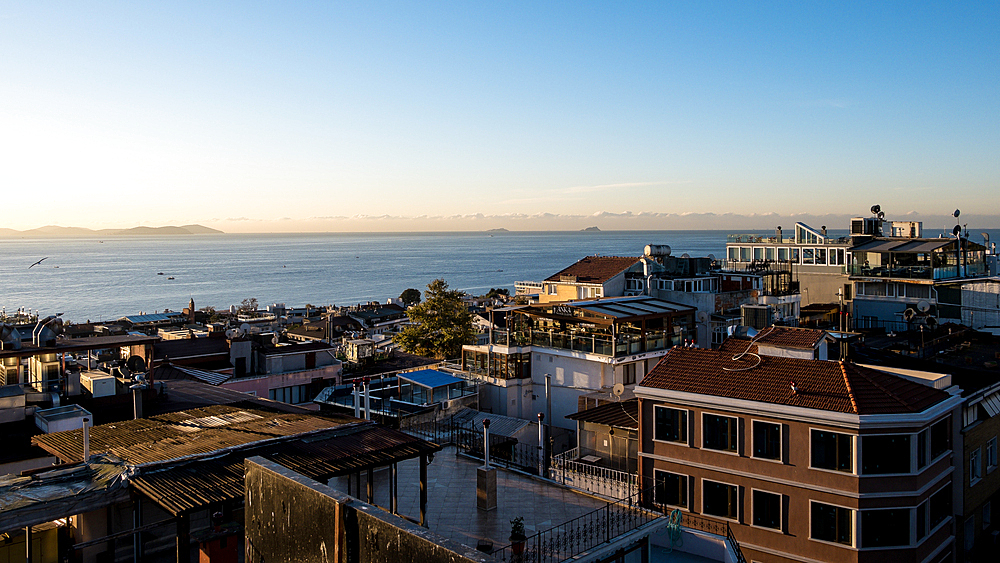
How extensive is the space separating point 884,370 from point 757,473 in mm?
4936

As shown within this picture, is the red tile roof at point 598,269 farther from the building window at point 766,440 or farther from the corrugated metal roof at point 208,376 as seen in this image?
the building window at point 766,440

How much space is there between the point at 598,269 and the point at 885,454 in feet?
89.1

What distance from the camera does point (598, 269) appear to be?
144ft

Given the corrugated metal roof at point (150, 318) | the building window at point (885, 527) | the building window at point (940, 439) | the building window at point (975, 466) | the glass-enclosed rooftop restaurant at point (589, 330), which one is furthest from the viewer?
the corrugated metal roof at point (150, 318)

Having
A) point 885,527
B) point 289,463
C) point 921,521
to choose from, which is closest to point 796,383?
point 885,527

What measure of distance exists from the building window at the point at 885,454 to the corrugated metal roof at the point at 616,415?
634 cm

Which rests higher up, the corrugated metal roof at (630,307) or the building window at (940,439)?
the corrugated metal roof at (630,307)

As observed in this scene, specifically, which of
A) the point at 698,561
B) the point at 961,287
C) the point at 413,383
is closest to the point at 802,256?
the point at 961,287

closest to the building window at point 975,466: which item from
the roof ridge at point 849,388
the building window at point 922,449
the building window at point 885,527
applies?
the building window at point 922,449

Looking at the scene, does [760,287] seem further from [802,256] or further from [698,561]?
[698,561]

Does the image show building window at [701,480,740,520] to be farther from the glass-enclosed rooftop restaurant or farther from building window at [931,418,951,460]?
the glass-enclosed rooftop restaurant

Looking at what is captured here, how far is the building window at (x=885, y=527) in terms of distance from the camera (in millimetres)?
17359

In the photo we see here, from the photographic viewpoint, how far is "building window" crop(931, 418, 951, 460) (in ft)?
60.7

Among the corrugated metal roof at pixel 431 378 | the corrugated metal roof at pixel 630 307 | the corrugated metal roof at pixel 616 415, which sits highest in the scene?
the corrugated metal roof at pixel 630 307
